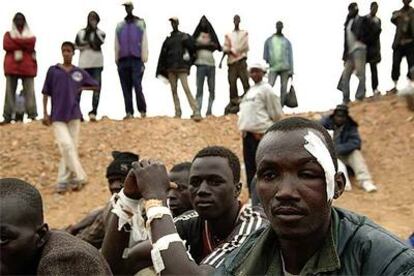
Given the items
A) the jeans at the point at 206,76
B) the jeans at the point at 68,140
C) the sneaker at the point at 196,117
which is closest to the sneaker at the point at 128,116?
the sneaker at the point at 196,117

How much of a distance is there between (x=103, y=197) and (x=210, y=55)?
10.0 feet

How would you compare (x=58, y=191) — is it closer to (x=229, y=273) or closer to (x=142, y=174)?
(x=142, y=174)

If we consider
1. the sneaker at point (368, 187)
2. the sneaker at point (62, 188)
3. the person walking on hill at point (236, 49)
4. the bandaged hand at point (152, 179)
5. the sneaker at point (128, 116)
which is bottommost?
the sneaker at point (368, 187)

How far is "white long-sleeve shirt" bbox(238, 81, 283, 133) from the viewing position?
31.4ft

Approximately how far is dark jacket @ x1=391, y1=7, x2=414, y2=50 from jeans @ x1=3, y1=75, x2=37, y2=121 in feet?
19.8

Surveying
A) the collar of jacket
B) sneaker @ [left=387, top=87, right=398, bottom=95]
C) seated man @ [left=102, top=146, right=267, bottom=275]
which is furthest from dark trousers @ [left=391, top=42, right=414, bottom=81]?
the collar of jacket

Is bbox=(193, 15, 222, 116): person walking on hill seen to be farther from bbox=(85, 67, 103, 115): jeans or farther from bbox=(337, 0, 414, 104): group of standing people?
bbox=(337, 0, 414, 104): group of standing people

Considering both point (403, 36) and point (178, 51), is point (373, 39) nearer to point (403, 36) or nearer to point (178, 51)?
point (403, 36)

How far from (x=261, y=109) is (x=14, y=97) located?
5.78 m

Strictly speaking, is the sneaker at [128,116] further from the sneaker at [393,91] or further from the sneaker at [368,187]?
the sneaker at [393,91]

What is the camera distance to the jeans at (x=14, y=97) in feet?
44.1

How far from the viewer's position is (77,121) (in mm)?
11336

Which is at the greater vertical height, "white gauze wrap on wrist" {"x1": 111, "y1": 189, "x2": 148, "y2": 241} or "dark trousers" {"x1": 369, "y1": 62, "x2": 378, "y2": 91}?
"dark trousers" {"x1": 369, "y1": 62, "x2": 378, "y2": 91}

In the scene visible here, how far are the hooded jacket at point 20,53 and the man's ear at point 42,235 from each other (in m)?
10.5
